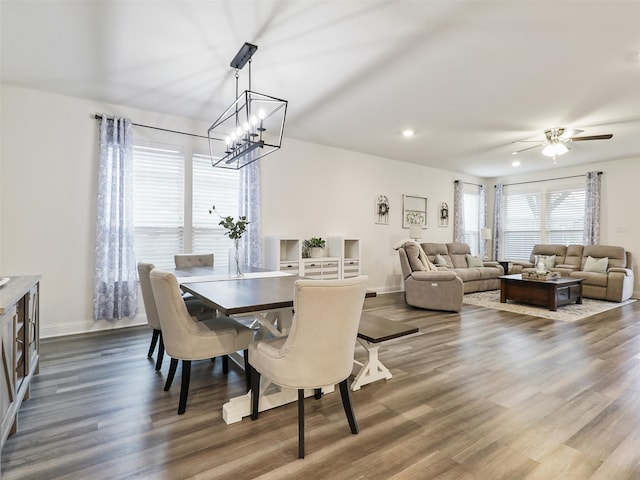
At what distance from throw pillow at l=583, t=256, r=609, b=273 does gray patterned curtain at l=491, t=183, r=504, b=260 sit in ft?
7.29

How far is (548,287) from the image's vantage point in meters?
5.21

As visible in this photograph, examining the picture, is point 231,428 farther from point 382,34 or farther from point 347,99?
point 347,99

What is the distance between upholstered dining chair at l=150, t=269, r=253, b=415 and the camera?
2070 mm

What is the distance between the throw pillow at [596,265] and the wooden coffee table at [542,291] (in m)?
1.01

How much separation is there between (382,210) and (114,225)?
184 inches

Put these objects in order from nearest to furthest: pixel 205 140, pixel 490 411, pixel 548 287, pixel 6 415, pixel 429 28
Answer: pixel 6 415, pixel 490 411, pixel 429 28, pixel 205 140, pixel 548 287

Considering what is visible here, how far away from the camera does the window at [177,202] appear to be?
14.2 ft

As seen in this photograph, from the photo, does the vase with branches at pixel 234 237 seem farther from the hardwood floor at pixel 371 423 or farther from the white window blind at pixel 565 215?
the white window blind at pixel 565 215

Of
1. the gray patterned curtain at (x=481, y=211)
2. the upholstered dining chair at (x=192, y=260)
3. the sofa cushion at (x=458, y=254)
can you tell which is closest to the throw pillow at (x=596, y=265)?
the sofa cushion at (x=458, y=254)

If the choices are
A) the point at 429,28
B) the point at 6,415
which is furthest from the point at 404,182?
the point at 6,415

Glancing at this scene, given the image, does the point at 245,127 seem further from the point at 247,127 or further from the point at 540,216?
the point at 540,216

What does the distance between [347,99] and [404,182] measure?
3627 millimetres

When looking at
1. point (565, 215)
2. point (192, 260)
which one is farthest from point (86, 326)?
point (565, 215)

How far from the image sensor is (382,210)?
266 inches
